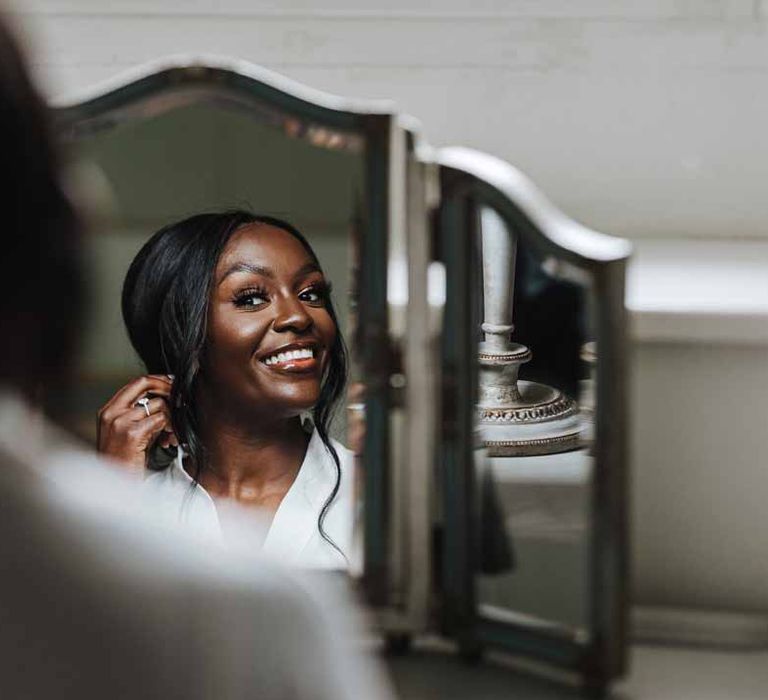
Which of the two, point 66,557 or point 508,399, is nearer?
point 66,557

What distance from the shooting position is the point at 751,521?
1513 mm

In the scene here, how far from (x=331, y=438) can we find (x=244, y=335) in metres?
0.13

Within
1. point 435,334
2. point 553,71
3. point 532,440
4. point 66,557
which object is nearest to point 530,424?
point 532,440

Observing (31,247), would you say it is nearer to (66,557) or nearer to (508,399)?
(66,557)

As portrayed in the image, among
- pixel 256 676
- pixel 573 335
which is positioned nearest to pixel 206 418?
pixel 573 335

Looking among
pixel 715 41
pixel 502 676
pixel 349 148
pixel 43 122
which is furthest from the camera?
pixel 715 41

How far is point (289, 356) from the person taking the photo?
1.31m

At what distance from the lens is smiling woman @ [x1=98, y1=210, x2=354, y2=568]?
1297 millimetres

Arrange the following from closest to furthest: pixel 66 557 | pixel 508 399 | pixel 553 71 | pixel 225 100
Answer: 1. pixel 66 557
2. pixel 225 100
3. pixel 508 399
4. pixel 553 71

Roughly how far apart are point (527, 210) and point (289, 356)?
10.5 inches

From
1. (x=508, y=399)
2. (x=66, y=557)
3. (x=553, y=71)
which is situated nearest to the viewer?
(x=66, y=557)

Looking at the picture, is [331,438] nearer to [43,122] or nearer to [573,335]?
[573,335]

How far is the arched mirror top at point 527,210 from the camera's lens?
1.28 metres

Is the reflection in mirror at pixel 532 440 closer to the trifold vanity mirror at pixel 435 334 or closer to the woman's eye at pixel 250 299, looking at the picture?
the trifold vanity mirror at pixel 435 334
